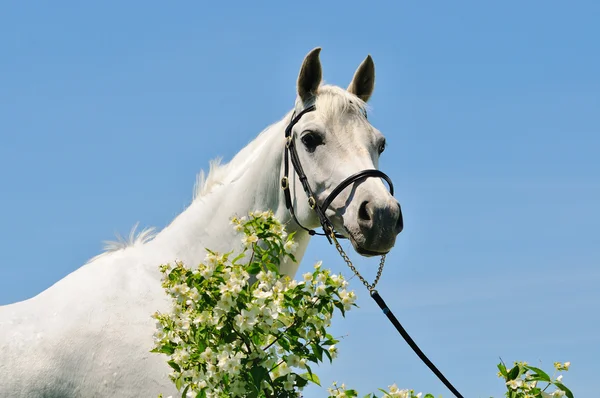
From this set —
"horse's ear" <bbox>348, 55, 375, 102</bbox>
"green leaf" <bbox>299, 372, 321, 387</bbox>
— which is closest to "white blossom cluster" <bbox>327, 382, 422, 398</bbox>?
"green leaf" <bbox>299, 372, 321, 387</bbox>

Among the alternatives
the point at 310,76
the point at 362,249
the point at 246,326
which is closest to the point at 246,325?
the point at 246,326

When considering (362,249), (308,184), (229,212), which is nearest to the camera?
(362,249)

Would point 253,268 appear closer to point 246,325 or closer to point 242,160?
point 246,325

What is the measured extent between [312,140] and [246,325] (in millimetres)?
1810

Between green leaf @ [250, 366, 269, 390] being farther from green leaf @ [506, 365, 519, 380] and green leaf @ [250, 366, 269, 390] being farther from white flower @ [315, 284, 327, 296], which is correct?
green leaf @ [506, 365, 519, 380]

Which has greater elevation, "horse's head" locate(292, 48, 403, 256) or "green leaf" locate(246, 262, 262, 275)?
"horse's head" locate(292, 48, 403, 256)

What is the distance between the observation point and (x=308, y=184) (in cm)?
575

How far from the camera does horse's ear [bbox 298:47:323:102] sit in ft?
20.2

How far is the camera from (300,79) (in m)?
6.14

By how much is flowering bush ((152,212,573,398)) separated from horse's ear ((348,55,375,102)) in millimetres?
2195

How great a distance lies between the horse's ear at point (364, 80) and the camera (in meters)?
6.54

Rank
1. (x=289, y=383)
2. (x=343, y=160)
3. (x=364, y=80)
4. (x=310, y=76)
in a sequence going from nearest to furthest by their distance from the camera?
(x=289, y=383)
(x=343, y=160)
(x=310, y=76)
(x=364, y=80)

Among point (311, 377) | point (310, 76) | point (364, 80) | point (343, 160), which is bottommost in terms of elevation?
point (311, 377)

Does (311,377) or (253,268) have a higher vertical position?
(253,268)
